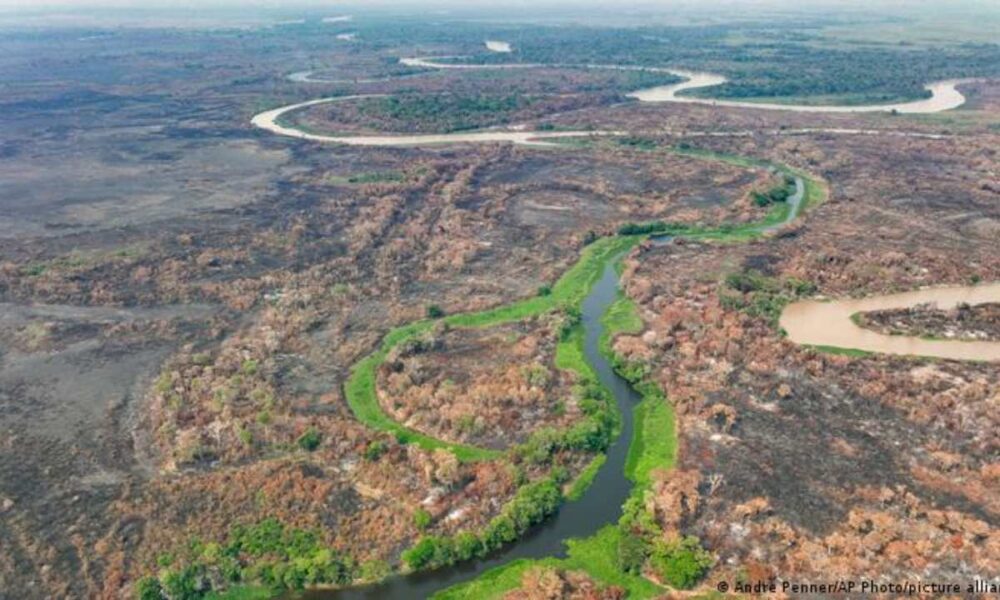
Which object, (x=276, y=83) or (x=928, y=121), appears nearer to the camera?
(x=928, y=121)

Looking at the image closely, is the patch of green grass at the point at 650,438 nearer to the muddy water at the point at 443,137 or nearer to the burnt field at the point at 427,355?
the burnt field at the point at 427,355

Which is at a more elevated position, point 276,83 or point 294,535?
point 276,83

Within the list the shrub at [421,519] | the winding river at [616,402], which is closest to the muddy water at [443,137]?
the winding river at [616,402]

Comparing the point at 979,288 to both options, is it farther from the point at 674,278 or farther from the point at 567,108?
the point at 567,108

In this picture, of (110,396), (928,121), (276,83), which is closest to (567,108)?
(928,121)

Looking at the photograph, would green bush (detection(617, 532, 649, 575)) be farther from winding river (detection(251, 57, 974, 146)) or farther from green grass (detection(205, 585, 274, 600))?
winding river (detection(251, 57, 974, 146))

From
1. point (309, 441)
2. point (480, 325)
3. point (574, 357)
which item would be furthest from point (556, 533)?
point (480, 325)

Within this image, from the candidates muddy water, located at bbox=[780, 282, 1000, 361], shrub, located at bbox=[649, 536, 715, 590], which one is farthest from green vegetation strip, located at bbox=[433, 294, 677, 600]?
muddy water, located at bbox=[780, 282, 1000, 361]
